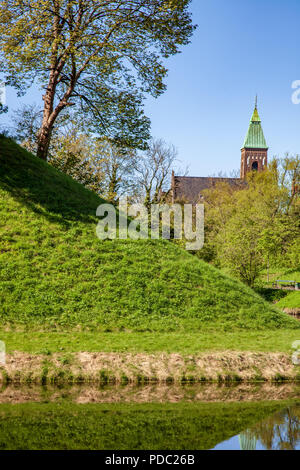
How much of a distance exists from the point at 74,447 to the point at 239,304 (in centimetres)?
1236

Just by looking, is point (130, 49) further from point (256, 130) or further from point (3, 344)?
point (256, 130)

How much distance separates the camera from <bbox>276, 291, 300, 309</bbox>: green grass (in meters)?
30.4

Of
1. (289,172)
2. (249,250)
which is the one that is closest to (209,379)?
(249,250)

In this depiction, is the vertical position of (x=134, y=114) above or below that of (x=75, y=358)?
above

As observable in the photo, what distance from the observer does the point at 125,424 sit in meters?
7.80

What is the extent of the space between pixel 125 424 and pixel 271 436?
2588mm

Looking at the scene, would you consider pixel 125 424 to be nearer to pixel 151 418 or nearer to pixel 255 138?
pixel 151 418

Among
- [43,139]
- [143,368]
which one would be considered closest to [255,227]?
[43,139]

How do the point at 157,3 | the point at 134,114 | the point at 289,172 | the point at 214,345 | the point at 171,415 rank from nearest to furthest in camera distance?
1. the point at 171,415
2. the point at 214,345
3. the point at 157,3
4. the point at 134,114
5. the point at 289,172

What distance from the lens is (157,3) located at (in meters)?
25.2

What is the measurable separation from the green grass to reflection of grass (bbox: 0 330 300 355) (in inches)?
619

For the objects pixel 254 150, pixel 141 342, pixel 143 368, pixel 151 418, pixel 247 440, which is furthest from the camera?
pixel 254 150

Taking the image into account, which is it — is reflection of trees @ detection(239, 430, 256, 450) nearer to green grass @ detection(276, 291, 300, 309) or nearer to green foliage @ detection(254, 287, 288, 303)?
green grass @ detection(276, 291, 300, 309)

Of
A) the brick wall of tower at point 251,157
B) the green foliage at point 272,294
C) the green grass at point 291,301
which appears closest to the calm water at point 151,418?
the green grass at point 291,301
